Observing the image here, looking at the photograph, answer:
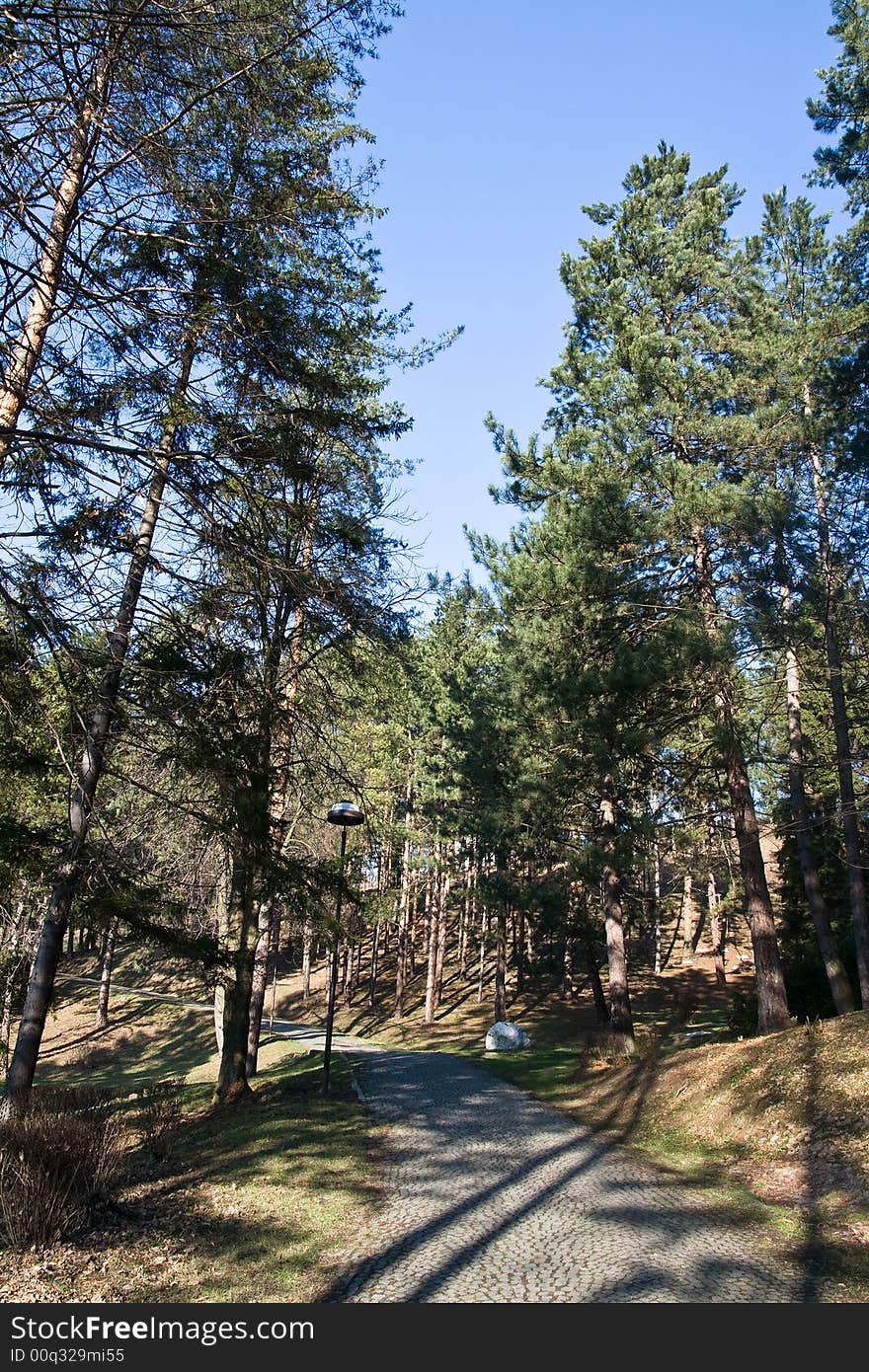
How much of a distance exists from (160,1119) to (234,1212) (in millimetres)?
4335

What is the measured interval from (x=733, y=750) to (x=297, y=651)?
23.3 feet

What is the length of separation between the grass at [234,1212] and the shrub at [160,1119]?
11cm

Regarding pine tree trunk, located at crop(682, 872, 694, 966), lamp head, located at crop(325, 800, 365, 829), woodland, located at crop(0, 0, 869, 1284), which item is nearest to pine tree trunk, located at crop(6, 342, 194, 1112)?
woodland, located at crop(0, 0, 869, 1284)

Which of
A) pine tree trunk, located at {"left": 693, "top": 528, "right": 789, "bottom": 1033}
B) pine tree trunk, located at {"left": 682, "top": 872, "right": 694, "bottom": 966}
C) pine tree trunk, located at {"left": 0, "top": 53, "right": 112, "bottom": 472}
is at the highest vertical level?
pine tree trunk, located at {"left": 0, "top": 53, "right": 112, "bottom": 472}

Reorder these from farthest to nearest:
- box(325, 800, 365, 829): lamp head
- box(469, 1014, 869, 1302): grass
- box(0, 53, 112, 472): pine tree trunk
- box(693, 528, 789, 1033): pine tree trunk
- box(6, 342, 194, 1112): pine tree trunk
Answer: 1. box(693, 528, 789, 1033): pine tree trunk
2. box(325, 800, 365, 829): lamp head
3. box(6, 342, 194, 1112): pine tree trunk
4. box(469, 1014, 869, 1302): grass
5. box(0, 53, 112, 472): pine tree trunk

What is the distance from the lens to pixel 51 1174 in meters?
4.83

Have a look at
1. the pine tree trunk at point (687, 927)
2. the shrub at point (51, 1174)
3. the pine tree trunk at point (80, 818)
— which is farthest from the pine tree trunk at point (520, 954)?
A: the shrub at point (51, 1174)

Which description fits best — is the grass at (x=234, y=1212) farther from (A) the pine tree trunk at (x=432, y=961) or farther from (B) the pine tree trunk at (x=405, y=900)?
(B) the pine tree trunk at (x=405, y=900)

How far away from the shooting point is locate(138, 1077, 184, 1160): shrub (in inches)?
299

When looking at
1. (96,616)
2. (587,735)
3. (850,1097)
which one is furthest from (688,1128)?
(96,616)

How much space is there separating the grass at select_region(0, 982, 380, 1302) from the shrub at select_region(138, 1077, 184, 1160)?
110 mm

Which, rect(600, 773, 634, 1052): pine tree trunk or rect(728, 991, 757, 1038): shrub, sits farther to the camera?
rect(600, 773, 634, 1052): pine tree trunk

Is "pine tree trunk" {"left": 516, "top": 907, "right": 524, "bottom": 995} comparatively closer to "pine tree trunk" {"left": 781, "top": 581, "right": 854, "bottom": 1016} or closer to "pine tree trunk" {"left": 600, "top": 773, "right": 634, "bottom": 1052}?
"pine tree trunk" {"left": 600, "top": 773, "right": 634, "bottom": 1052}

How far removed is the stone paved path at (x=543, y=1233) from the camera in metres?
4.55
